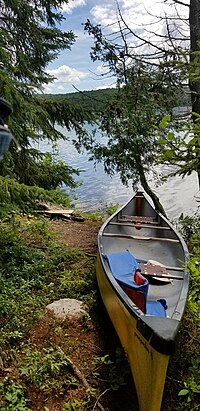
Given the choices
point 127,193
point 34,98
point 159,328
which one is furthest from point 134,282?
point 127,193

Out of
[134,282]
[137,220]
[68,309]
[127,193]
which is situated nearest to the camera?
[134,282]

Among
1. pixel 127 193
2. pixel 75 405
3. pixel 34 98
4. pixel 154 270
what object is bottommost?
pixel 127 193

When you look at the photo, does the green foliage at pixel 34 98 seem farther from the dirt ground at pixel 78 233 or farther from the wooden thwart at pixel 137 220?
the dirt ground at pixel 78 233

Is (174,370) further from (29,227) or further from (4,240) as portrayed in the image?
(29,227)

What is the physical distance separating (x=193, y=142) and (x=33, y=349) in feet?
7.21

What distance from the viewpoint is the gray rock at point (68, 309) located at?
142 inches

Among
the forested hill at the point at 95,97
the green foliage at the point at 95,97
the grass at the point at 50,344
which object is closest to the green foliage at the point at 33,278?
the grass at the point at 50,344

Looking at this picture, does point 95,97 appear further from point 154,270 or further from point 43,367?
point 43,367

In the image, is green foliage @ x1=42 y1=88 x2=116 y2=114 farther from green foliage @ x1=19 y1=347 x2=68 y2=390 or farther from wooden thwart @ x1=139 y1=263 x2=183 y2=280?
green foliage @ x1=19 y1=347 x2=68 y2=390

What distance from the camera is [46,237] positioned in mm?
6082

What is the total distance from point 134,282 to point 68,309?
81cm

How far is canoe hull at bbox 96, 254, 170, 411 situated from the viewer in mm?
2229

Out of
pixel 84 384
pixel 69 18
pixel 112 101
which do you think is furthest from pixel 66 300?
pixel 69 18

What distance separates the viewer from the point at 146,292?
3.25 meters
